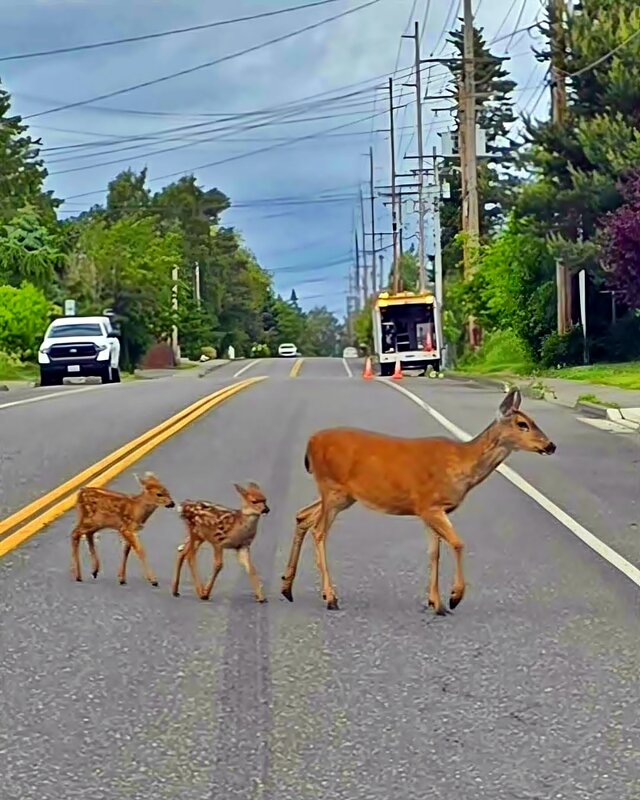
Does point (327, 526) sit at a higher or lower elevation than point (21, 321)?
lower

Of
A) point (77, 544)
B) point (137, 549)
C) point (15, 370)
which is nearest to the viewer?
point (137, 549)

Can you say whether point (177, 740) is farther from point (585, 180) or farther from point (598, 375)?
point (585, 180)

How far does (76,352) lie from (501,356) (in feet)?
62.0

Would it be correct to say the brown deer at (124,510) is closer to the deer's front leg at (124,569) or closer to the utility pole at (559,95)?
the deer's front leg at (124,569)

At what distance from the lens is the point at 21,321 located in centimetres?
5384

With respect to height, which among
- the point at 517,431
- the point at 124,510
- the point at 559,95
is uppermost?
the point at 559,95

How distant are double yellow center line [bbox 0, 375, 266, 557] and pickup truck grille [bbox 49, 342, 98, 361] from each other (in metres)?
18.7

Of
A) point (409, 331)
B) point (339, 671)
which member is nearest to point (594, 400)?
point (339, 671)

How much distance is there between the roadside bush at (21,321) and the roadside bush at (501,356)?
51.8 feet

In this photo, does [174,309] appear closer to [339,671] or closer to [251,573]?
[251,573]

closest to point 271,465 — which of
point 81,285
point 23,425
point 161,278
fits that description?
point 23,425

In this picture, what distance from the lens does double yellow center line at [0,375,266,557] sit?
38.8 feet

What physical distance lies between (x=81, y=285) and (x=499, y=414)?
59316mm

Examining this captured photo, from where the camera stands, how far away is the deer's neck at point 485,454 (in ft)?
28.5
